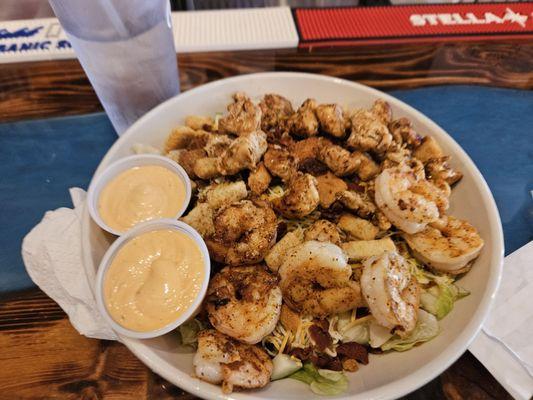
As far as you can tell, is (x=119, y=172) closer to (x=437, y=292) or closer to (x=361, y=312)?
(x=361, y=312)

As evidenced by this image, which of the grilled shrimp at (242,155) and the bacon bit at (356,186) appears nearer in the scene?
the grilled shrimp at (242,155)

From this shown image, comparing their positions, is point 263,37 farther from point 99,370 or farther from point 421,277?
point 99,370

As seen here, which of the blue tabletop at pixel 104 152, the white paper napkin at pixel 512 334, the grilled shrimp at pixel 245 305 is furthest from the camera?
the blue tabletop at pixel 104 152

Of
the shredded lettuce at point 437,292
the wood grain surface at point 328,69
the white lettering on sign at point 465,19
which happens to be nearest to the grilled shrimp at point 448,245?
the shredded lettuce at point 437,292

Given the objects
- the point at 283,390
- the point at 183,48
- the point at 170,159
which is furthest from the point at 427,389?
the point at 183,48

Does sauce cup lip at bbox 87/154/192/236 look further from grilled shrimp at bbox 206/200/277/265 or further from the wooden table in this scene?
→ the wooden table

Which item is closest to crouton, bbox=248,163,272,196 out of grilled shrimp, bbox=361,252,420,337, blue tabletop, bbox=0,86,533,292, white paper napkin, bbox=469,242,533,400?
grilled shrimp, bbox=361,252,420,337

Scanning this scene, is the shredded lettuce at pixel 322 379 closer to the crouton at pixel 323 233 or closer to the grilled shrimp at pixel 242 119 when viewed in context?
the crouton at pixel 323 233
